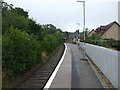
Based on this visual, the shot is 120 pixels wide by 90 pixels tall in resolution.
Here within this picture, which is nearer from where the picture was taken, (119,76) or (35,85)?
(119,76)

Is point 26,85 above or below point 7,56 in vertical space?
below

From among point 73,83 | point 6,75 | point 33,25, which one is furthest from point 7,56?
point 33,25

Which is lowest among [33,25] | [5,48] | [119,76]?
[119,76]

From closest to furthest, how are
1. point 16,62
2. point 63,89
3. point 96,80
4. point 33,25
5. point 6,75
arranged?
point 63,89
point 6,75
point 96,80
point 16,62
point 33,25

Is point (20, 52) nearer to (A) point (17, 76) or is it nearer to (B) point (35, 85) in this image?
(A) point (17, 76)

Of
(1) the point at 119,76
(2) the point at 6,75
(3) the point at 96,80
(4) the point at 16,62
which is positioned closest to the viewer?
(1) the point at 119,76

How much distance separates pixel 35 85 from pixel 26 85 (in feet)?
1.37

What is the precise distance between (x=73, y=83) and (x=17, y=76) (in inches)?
137

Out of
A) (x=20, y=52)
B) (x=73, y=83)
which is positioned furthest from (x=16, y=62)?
(x=73, y=83)

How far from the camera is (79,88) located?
351 inches

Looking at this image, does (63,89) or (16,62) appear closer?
(63,89)

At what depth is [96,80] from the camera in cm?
1065

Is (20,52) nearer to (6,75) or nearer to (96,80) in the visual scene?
(6,75)

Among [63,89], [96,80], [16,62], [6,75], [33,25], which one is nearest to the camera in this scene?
[63,89]
